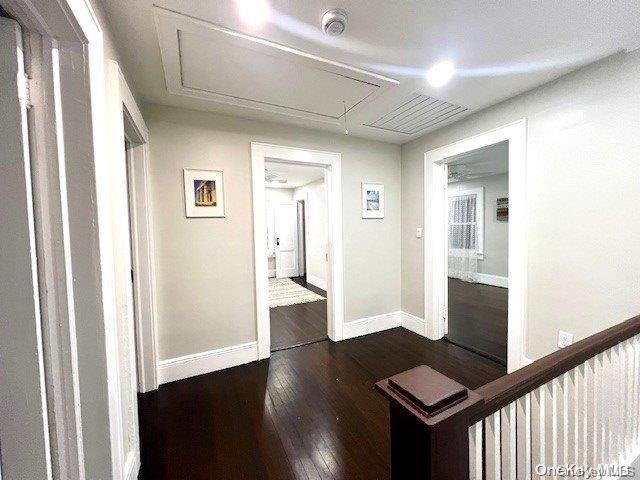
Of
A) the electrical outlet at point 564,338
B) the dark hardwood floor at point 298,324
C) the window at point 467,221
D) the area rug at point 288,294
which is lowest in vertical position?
the dark hardwood floor at point 298,324

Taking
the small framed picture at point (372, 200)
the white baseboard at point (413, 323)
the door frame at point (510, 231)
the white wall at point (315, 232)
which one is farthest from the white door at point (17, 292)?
the white wall at point (315, 232)

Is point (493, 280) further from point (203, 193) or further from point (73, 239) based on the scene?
point (73, 239)

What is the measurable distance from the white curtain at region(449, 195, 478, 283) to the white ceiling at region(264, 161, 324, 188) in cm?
352

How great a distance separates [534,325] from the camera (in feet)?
6.63

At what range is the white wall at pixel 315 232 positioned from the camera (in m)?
5.18

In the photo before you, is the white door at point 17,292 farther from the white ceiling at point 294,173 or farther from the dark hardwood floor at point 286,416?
the white ceiling at point 294,173

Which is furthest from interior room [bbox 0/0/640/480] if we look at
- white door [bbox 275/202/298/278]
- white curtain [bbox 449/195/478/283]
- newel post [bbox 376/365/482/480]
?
white door [bbox 275/202/298/278]

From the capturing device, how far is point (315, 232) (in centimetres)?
555

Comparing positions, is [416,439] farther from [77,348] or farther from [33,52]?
[33,52]

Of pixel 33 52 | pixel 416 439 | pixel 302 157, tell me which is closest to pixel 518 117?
pixel 302 157

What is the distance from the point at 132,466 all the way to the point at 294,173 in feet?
13.7

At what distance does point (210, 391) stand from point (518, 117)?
331 cm
